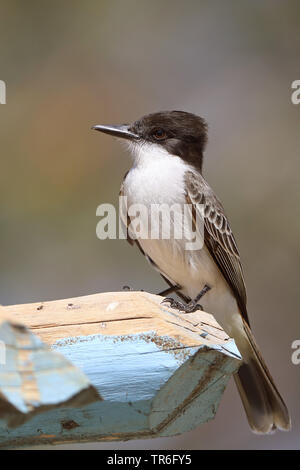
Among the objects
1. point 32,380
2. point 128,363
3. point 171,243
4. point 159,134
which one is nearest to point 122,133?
point 159,134

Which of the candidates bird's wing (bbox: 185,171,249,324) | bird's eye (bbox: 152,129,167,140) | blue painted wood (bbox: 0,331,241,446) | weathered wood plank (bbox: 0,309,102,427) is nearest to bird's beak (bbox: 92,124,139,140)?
bird's eye (bbox: 152,129,167,140)

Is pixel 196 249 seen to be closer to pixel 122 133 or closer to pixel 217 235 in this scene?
pixel 217 235

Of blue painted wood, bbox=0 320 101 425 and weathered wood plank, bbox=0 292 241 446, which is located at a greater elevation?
blue painted wood, bbox=0 320 101 425

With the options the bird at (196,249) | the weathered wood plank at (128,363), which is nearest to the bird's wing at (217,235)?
the bird at (196,249)

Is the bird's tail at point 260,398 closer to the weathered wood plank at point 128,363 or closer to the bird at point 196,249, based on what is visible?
the bird at point 196,249

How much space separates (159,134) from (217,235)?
0.65 meters

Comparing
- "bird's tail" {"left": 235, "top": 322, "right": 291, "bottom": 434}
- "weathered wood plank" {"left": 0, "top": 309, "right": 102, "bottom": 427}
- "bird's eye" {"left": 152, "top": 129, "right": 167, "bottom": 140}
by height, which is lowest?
"bird's tail" {"left": 235, "top": 322, "right": 291, "bottom": 434}

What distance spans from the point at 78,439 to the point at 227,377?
1.27ft

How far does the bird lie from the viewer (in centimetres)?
359

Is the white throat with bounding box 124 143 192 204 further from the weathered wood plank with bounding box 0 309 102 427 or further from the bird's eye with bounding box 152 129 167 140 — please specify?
the weathered wood plank with bounding box 0 309 102 427

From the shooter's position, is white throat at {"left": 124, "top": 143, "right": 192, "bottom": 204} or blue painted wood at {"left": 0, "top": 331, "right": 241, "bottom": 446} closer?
blue painted wood at {"left": 0, "top": 331, "right": 241, "bottom": 446}

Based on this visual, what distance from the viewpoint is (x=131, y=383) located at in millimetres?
1653

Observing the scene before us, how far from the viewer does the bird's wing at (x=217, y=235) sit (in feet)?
12.2

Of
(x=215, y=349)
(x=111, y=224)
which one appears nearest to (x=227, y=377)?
(x=215, y=349)
